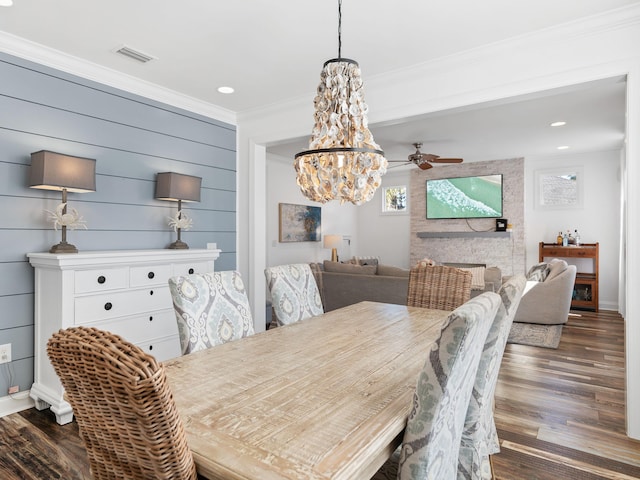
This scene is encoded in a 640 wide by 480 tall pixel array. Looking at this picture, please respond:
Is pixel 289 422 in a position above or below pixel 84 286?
below

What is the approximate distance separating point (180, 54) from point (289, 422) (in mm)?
2762

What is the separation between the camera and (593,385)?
3070 millimetres

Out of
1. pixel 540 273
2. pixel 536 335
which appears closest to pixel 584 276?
pixel 540 273

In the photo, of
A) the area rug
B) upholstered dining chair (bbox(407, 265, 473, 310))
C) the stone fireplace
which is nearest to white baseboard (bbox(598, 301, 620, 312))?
the stone fireplace

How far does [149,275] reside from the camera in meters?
3.03

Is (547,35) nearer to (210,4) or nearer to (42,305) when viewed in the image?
(210,4)

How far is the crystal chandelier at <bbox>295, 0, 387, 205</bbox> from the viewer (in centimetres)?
157

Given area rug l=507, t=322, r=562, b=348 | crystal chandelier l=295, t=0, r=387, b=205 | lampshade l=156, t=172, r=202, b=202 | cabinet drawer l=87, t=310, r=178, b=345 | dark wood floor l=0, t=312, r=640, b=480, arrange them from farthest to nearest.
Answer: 1. area rug l=507, t=322, r=562, b=348
2. lampshade l=156, t=172, r=202, b=202
3. cabinet drawer l=87, t=310, r=178, b=345
4. dark wood floor l=0, t=312, r=640, b=480
5. crystal chandelier l=295, t=0, r=387, b=205

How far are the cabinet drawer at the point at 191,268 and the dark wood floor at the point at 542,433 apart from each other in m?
1.27

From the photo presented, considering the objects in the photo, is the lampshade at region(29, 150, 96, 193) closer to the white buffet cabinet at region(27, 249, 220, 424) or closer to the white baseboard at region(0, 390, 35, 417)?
the white buffet cabinet at region(27, 249, 220, 424)

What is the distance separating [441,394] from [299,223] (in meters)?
6.04

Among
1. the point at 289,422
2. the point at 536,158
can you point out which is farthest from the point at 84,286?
the point at 536,158

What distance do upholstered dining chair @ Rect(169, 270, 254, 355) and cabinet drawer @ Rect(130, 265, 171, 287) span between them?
1068 mm

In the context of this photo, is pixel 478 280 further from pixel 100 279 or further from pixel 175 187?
pixel 100 279
